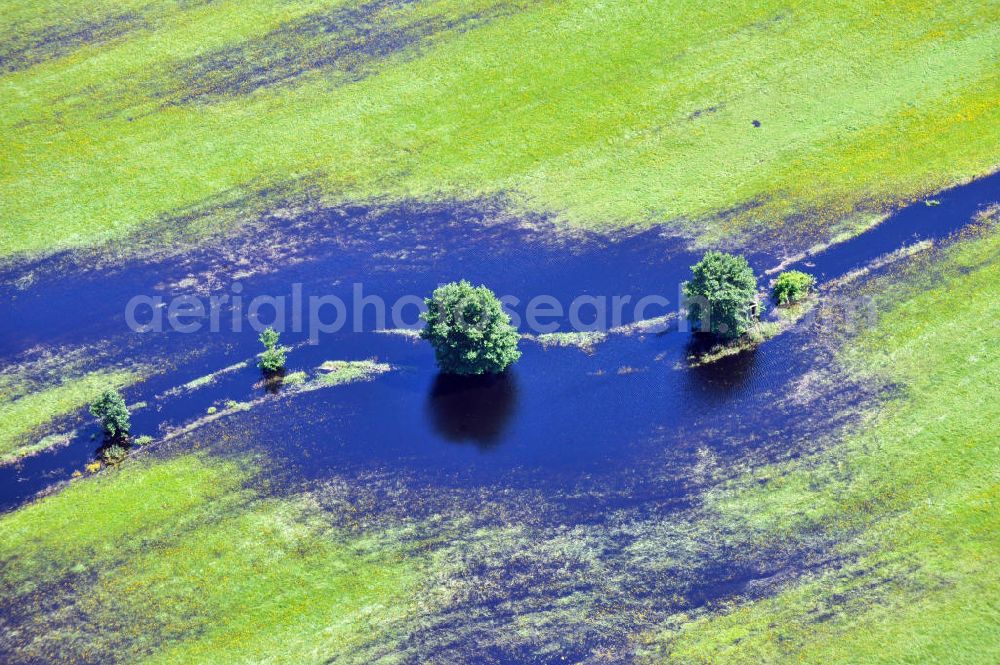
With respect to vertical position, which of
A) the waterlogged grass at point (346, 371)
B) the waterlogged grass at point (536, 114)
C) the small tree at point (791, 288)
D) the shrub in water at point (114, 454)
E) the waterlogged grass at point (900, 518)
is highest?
the waterlogged grass at point (536, 114)

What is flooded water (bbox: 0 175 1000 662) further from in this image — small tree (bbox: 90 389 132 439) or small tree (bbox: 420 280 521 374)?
small tree (bbox: 420 280 521 374)

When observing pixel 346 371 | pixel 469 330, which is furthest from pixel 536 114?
pixel 346 371

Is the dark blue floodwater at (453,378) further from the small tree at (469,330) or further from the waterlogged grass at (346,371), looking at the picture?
the small tree at (469,330)

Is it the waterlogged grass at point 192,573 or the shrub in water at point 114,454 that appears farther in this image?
the shrub in water at point 114,454

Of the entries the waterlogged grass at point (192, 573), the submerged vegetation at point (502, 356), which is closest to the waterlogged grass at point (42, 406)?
the submerged vegetation at point (502, 356)

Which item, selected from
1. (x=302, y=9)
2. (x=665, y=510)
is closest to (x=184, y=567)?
(x=665, y=510)

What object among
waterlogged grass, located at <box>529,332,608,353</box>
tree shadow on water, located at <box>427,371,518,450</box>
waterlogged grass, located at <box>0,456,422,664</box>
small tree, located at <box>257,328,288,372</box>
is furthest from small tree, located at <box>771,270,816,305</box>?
small tree, located at <box>257,328,288,372</box>
